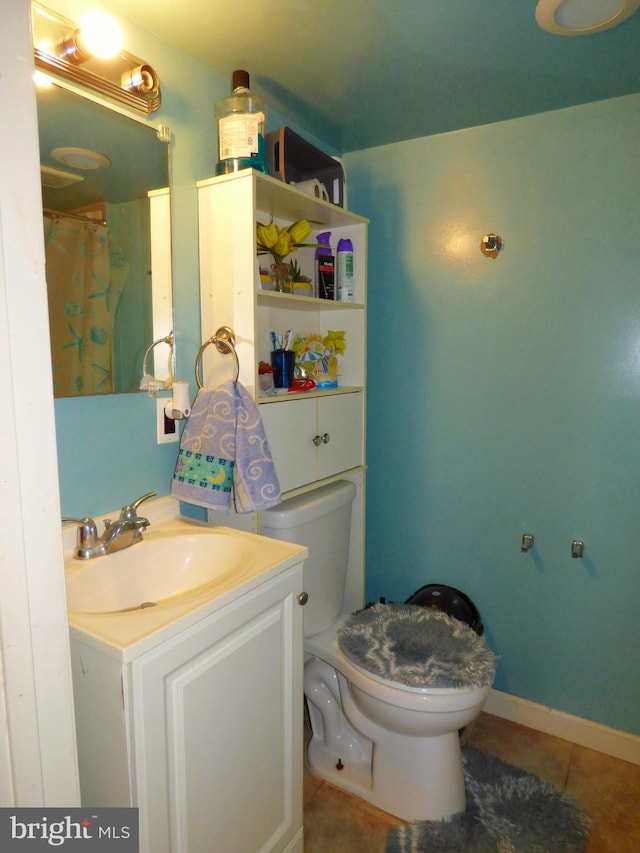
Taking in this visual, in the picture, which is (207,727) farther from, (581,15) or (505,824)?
(581,15)

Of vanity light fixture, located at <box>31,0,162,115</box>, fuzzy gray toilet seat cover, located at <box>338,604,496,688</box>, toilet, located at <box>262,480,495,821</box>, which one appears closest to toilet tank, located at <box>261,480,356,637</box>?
toilet, located at <box>262,480,495,821</box>

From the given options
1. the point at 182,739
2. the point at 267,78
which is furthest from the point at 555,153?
the point at 182,739

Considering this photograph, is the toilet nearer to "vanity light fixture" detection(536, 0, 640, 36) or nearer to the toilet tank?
the toilet tank

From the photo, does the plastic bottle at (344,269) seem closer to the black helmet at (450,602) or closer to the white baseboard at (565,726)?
the black helmet at (450,602)

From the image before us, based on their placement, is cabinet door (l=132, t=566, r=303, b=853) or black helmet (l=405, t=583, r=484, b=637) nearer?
cabinet door (l=132, t=566, r=303, b=853)

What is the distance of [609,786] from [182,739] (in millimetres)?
1466

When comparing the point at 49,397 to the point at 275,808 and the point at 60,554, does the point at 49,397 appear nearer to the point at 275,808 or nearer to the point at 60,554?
the point at 60,554

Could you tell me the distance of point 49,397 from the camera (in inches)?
23.9

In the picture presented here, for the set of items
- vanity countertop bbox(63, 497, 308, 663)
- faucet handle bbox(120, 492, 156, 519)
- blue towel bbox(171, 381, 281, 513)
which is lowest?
vanity countertop bbox(63, 497, 308, 663)

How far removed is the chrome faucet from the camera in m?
1.15

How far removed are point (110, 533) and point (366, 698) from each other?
847 millimetres

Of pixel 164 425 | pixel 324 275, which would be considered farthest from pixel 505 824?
pixel 324 275

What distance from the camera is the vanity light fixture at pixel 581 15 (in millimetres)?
1117

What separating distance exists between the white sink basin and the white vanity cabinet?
0.49 ft
